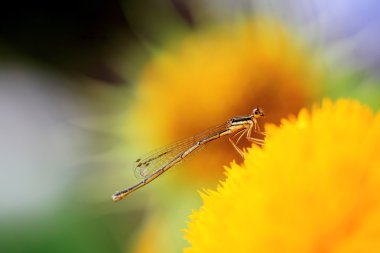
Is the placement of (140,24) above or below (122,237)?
above

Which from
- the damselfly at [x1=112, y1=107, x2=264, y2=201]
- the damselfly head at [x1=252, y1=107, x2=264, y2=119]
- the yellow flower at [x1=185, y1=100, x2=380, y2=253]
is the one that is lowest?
the yellow flower at [x1=185, y1=100, x2=380, y2=253]

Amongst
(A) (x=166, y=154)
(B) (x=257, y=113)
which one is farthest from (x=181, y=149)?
(B) (x=257, y=113)

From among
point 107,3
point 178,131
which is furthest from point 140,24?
point 178,131

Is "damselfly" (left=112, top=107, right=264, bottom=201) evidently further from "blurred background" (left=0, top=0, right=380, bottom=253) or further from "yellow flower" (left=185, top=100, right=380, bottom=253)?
"yellow flower" (left=185, top=100, right=380, bottom=253)

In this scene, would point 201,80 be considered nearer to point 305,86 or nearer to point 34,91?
point 305,86

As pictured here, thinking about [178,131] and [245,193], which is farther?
[178,131]

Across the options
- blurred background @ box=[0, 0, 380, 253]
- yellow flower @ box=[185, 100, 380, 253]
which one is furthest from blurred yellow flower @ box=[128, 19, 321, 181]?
yellow flower @ box=[185, 100, 380, 253]
